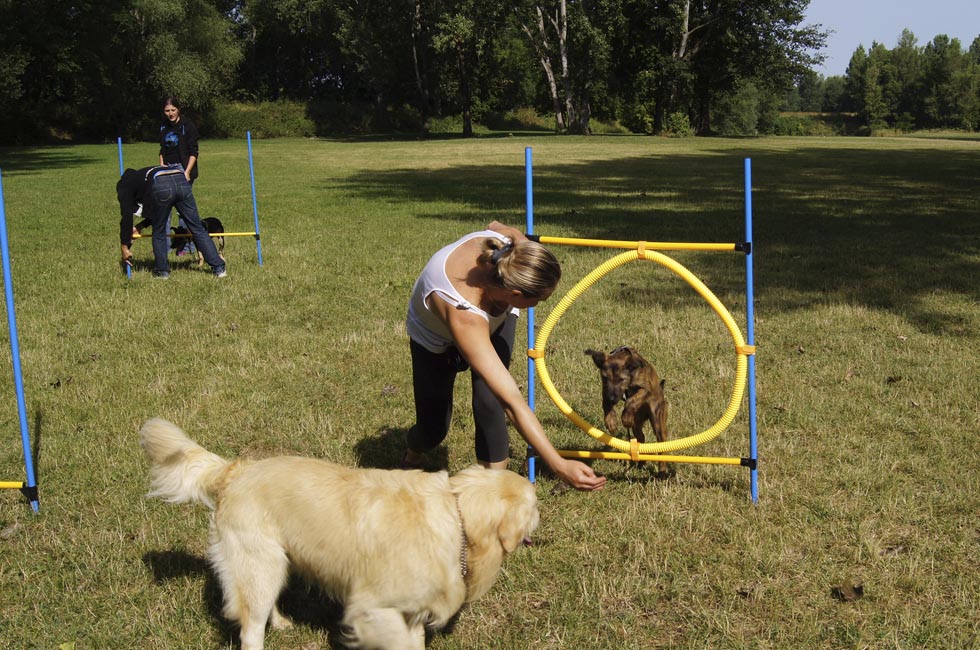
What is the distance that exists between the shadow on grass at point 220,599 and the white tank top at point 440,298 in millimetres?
1390

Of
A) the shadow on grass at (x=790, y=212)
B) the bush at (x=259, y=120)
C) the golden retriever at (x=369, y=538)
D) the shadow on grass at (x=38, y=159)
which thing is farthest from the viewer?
the bush at (x=259, y=120)

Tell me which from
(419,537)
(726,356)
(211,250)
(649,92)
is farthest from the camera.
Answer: (649,92)

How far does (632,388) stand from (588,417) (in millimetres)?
1308

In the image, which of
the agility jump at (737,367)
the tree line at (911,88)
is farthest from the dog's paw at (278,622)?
the tree line at (911,88)

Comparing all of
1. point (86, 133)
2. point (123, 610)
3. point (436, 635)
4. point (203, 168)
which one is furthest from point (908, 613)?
point (86, 133)

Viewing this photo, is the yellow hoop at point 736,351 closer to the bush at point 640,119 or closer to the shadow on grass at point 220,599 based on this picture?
the shadow on grass at point 220,599

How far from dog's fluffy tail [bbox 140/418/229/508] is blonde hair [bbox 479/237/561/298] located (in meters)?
1.50

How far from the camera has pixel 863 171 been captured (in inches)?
1056

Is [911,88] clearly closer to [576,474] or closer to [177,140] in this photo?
[177,140]

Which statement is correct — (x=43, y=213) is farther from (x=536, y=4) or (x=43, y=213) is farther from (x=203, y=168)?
(x=536, y=4)

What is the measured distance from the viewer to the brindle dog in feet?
16.8

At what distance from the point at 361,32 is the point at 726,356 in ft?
185

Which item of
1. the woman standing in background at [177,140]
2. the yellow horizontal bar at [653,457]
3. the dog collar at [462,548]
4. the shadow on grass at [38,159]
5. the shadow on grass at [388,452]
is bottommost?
the shadow on grass at [388,452]

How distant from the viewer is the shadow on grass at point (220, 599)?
12.7ft
